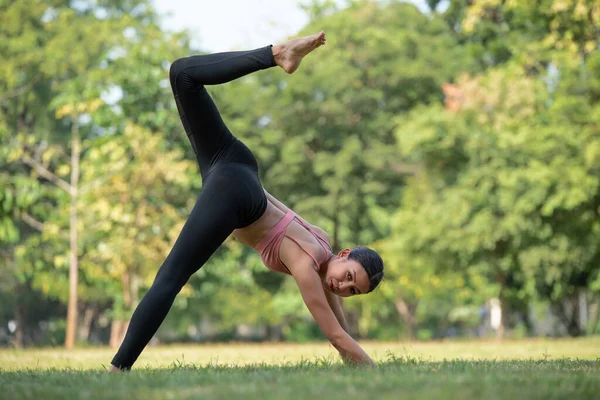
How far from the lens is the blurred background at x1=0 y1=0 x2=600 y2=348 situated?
2178cm

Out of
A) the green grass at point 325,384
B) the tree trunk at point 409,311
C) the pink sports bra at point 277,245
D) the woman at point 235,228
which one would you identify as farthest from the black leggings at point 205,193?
the tree trunk at point 409,311

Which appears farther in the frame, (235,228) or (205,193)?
(235,228)

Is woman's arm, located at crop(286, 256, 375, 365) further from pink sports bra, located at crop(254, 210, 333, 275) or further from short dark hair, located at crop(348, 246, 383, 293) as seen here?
short dark hair, located at crop(348, 246, 383, 293)

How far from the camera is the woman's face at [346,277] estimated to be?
5441 mm

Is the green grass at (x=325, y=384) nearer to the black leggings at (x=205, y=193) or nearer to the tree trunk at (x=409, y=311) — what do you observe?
the black leggings at (x=205, y=193)

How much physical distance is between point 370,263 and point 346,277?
0.18m

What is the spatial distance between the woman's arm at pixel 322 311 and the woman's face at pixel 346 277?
0.19 meters

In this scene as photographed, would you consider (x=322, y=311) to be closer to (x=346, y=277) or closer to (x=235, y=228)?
(x=346, y=277)

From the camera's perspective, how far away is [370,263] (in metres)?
5.49

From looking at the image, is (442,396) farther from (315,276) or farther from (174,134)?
(174,134)

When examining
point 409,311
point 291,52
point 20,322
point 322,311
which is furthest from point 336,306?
point 20,322

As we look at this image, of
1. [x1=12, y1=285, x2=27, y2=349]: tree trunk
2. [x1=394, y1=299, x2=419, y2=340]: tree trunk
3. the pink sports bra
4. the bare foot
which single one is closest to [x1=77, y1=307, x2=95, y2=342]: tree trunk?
[x1=12, y1=285, x2=27, y2=349]: tree trunk

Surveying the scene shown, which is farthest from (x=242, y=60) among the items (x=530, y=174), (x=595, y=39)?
(x=530, y=174)

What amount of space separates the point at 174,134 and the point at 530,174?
10.8m
